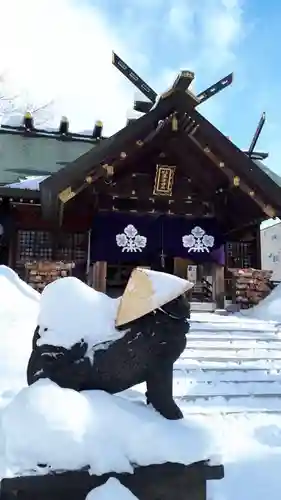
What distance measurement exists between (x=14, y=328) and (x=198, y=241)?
6.12m

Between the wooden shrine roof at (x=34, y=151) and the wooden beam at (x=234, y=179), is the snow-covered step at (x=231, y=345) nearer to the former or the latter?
the wooden beam at (x=234, y=179)

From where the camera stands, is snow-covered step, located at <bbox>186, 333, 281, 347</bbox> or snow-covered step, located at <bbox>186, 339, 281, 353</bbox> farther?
snow-covered step, located at <bbox>186, 333, 281, 347</bbox>

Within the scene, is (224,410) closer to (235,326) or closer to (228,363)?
(228,363)

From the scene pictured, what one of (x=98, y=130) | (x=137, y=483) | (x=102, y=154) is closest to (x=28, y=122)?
(x=98, y=130)

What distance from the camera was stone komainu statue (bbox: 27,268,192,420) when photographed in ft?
8.95

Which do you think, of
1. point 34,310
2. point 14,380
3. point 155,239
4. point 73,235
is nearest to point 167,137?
point 155,239

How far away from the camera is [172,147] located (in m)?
11.2

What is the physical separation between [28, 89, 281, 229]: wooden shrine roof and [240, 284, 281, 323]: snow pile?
207 cm

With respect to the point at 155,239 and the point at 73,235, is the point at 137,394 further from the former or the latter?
the point at 73,235

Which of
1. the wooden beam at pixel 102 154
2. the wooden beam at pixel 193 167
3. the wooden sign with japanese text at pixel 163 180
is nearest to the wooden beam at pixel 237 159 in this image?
the wooden beam at pixel 102 154

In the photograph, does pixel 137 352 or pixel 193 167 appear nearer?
pixel 137 352

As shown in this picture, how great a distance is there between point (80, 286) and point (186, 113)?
818 centimetres

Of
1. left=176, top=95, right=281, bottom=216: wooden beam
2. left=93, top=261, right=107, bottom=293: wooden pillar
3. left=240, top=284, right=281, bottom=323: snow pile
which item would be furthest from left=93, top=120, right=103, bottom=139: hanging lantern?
left=240, top=284, right=281, bottom=323: snow pile

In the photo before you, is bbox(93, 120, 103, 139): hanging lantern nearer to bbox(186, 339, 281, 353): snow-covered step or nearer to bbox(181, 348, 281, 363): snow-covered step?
bbox(186, 339, 281, 353): snow-covered step
